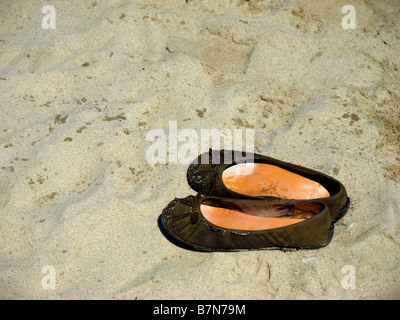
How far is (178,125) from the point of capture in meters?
2.85

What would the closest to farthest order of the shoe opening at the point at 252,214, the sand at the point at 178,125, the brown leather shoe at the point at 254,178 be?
the sand at the point at 178,125 < the shoe opening at the point at 252,214 < the brown leather shoe at the point at 254,178

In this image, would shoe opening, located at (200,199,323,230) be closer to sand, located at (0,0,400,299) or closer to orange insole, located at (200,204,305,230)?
orange insole, located at (200,204,305,230)

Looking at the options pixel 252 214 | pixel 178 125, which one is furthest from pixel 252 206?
pixel 178 125

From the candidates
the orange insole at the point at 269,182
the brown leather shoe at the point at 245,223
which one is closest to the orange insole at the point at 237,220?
the brown leather shoe at the point at 245,223

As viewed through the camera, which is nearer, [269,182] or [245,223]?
[245,223]

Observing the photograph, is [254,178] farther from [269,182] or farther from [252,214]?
[252,214]

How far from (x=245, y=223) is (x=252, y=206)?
0.34ft

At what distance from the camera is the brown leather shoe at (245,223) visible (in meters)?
2.15

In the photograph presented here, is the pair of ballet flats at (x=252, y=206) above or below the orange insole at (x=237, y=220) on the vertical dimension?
above

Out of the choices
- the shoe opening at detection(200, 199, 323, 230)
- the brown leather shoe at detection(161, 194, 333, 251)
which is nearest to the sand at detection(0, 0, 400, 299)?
the brown leather shoe at detection(161, 194, 333, 251)

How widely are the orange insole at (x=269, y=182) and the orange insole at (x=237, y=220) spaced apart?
181 millimetres

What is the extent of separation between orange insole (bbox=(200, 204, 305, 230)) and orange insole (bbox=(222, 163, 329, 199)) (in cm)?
18

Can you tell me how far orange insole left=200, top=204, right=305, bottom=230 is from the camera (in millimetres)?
2373

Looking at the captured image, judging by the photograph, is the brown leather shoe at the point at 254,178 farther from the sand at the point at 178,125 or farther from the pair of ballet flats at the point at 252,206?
the sand at the point at 178,125
